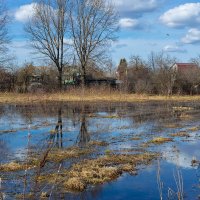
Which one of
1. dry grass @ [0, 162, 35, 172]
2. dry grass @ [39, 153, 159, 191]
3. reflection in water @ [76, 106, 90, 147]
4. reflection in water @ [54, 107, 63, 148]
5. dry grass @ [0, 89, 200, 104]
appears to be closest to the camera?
dry grass @ [39, 153, 159, 191]

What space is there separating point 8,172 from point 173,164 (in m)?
4.55

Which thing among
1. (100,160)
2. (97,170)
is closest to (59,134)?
(100,160)

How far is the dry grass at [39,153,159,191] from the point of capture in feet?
28.7

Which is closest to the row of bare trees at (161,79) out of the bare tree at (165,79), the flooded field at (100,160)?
the bare tree at (165,79)

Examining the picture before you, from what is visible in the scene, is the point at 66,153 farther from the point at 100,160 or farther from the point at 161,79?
the point at 161,79

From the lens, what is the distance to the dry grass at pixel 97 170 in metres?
8.75

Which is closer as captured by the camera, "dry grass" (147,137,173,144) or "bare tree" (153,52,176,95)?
"dry grass" (147,137,173,144)

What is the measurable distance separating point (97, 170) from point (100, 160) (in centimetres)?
125

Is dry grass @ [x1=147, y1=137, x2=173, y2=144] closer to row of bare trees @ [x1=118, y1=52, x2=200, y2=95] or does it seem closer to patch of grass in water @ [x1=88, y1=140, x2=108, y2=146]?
patch of grass in water @ [x1=88, y1=140, x2=108, y2=146]

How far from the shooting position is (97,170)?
9.87 metres

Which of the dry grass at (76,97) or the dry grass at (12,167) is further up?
the dry grass at (76,97)

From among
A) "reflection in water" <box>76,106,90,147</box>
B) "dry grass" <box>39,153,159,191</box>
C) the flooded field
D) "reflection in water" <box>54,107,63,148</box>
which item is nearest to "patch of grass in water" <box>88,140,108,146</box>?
the flooded field

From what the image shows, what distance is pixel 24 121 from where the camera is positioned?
2180 cm

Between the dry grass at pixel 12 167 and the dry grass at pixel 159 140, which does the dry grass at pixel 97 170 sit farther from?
the dry grass at pixel 159 140
